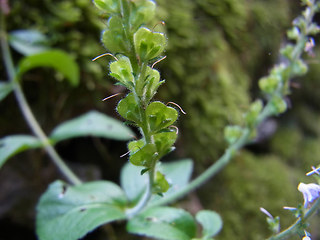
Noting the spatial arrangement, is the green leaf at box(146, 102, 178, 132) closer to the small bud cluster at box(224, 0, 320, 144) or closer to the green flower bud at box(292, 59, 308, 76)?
the small bud cluster at box(224, 0, 320, 144)

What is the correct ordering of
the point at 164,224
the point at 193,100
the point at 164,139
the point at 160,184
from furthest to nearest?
the point at 193,100
the point at 164,224
the point at 160,184
the point at 164,139

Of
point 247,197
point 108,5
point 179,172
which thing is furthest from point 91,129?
point 247,197

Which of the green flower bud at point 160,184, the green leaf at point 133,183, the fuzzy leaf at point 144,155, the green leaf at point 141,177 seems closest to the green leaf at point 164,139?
the fuzzy leaf at point 144,155

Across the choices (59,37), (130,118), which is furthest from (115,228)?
(130,118)

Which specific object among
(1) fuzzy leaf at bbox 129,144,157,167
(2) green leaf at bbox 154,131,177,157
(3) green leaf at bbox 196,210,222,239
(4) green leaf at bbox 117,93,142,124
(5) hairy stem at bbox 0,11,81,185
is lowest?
(5) hairy stem at bbox 0,11,81,185

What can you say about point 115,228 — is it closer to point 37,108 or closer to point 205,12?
point 37,108

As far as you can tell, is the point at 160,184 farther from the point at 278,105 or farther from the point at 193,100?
the point at 193,100

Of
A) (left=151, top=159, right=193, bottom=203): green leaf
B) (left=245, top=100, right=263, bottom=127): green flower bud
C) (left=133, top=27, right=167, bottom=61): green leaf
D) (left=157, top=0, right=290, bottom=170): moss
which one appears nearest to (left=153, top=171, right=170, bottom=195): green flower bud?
(left=133, top=27, right=167, bottom=61): green leaf
